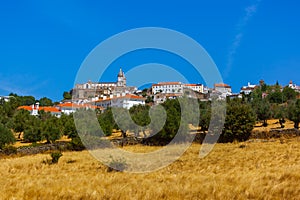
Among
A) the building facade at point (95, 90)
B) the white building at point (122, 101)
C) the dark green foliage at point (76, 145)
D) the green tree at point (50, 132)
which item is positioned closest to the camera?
the dark green foliage at point (76, 145)

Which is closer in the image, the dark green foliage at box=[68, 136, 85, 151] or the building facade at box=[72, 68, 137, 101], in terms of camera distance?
the dark green foliage at box=[68, 136, 85, 151]

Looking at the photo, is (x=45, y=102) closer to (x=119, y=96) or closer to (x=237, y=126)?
(x=119, y=96)

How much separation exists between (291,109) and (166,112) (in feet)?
73.8

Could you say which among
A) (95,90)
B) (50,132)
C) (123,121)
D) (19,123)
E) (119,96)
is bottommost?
(50,132)

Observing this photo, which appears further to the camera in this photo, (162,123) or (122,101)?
(122,101)

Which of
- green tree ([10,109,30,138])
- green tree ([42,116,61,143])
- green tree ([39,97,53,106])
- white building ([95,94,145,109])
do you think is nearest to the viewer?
green tree ([42,116,61,143])

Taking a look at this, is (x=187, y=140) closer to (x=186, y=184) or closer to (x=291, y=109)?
(x=291, y=109)

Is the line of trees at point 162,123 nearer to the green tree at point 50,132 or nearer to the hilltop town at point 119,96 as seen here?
the green tree at point 50,132

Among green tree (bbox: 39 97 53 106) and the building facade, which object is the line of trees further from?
green tree (bbox: 39 97 53 106)

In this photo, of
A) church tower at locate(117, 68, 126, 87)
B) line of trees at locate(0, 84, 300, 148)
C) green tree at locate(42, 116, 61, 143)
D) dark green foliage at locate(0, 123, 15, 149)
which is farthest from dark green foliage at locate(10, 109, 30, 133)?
church tower at locate(117, 68, 126, 87)

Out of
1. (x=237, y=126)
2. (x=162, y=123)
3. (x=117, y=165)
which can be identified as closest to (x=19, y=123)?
(x=162, y=123)

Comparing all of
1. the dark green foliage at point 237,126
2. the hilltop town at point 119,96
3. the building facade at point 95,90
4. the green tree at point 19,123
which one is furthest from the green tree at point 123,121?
the building facade at point 95,90

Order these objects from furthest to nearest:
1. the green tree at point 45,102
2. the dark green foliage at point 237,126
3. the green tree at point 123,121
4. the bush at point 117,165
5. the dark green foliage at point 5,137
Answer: the green tree at point 45,102
the green tree at point 123,121
the dark green foliage at point 5,137
the dark green foliage at point 237,126
the bush at point 117,165

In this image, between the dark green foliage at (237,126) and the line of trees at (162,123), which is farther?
the line of trees at (162,123)
